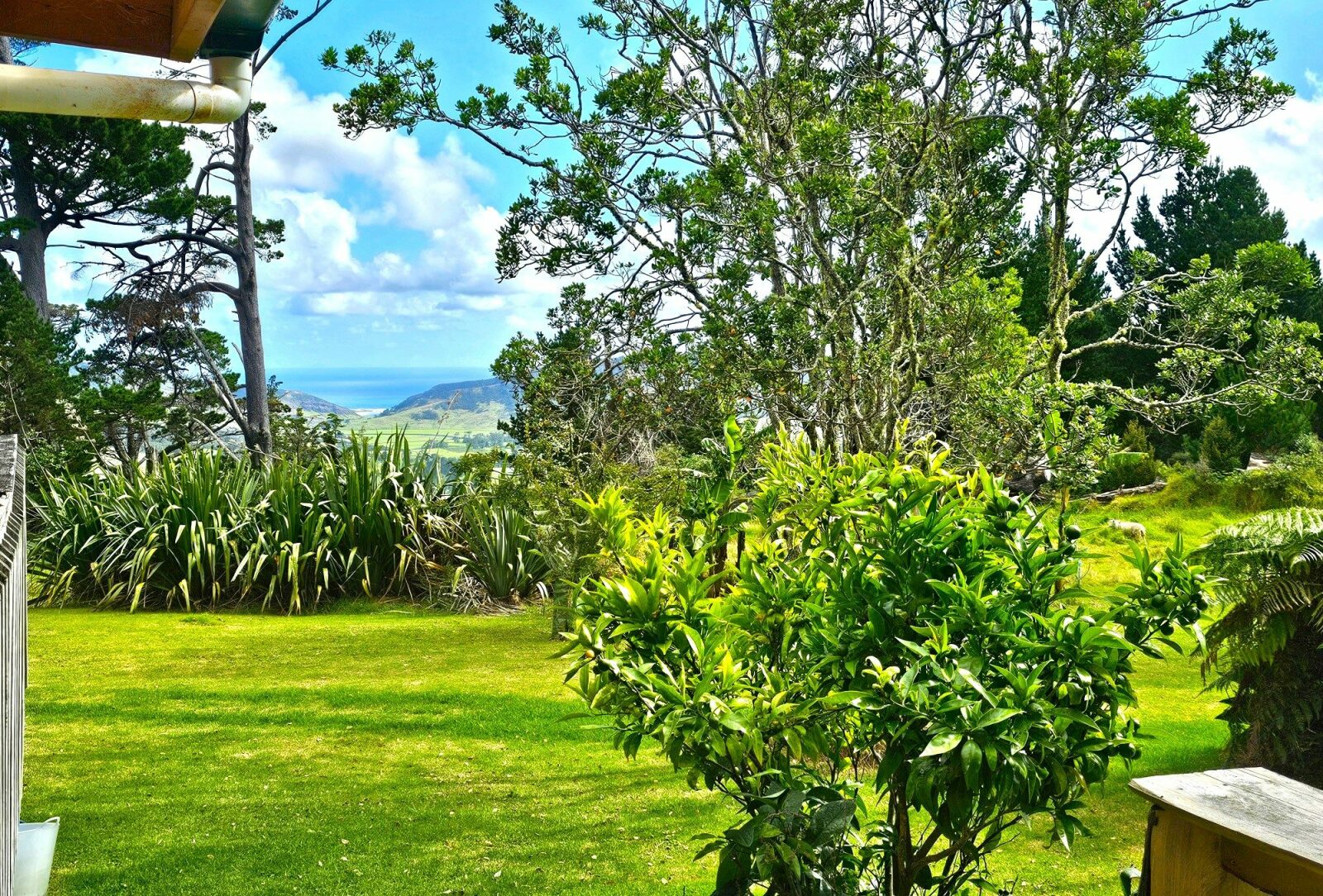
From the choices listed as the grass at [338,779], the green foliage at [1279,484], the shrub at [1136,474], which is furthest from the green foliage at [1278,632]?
the shrub at [1136,474]

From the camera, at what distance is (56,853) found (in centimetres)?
402

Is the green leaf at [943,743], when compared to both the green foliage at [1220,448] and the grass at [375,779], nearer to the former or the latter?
the grass at [375,779]

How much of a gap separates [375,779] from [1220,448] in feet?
41.6

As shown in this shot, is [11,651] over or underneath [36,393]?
underneath

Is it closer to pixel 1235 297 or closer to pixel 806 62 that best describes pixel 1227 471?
pixel 1235 297

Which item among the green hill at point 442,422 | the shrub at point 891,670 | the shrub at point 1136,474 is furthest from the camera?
the shrub at point 1136,474

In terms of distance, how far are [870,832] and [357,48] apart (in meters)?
5.49

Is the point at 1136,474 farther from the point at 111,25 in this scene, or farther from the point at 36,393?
the point at 36,393

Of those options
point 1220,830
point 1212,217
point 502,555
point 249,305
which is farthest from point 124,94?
point 1212,217

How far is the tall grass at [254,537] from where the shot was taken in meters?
10.0

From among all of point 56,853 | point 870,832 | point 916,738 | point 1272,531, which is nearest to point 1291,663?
point 1272,531

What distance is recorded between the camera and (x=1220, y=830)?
1783 mm

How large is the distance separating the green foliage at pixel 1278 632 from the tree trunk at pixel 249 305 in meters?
15.1

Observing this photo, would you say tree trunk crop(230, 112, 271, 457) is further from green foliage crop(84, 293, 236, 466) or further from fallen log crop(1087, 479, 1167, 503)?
fallen log crop(1087, 479, 1167, 503)
